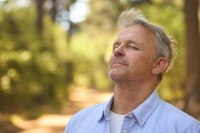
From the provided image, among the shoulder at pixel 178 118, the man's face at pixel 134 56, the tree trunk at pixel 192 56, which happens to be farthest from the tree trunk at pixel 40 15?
the shoulder at pixel 178 118

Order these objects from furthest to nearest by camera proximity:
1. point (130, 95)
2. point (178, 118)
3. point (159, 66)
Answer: point (159, 66), point (130, 95), point (178, 118)

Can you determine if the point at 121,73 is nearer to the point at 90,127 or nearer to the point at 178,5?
the point at 90,127

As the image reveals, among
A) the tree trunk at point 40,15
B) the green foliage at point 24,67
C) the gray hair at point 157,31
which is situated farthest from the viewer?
the tree trunk at point 40,15

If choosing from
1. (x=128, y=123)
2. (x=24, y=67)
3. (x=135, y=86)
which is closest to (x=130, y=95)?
(x=135, y=86)

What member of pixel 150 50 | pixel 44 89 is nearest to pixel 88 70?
pixel 44 89

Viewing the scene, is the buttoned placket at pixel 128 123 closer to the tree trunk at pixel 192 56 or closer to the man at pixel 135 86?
the man at pixel 135 86

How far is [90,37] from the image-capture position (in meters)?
55.5

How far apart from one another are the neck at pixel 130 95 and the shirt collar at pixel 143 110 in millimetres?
42

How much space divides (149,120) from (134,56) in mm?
433

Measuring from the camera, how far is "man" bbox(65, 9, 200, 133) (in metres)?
2.65

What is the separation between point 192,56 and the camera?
1386 centimetres

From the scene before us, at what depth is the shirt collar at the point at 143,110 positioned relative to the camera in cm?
266

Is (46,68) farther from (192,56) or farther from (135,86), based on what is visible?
(135,86)

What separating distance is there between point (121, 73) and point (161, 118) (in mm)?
386
